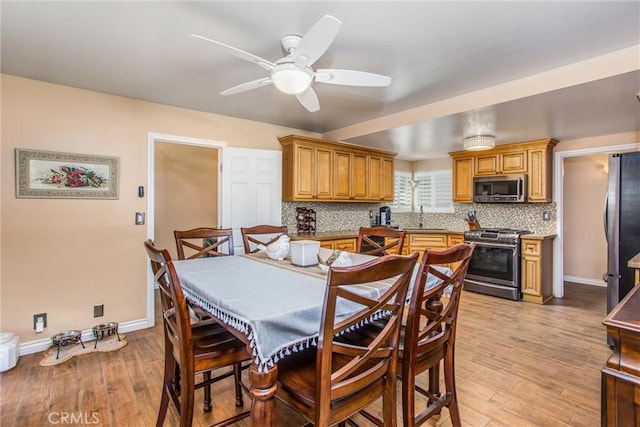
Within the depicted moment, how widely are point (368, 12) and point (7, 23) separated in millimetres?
2181

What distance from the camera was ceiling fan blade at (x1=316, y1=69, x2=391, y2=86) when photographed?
1978mm

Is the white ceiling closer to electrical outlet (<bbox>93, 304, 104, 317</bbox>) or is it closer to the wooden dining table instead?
the wooden dining table

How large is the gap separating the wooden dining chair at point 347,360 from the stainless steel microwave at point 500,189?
13.6 ft

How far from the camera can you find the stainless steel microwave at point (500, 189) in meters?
4.55

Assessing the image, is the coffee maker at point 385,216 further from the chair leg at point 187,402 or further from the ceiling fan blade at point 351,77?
the chair leg at point 187,402

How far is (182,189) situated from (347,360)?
454cm

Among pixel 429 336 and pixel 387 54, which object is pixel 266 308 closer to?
pixel 429 336

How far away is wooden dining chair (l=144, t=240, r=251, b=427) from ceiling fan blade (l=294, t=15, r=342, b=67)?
1220mm

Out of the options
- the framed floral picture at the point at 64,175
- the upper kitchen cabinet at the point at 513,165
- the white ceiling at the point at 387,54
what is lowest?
the framed floral picture at the point at 64,175

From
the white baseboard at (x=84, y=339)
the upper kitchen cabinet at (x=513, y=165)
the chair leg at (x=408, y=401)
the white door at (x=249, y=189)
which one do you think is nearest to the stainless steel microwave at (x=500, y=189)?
the upper kitchen cabinet at (x=513, y=165)

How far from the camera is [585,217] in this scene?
207 inches

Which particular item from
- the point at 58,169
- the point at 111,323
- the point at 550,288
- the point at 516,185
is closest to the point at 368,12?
the point at 58,169

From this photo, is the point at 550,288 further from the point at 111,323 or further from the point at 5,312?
the point at 5,312

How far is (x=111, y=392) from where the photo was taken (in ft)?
7.18
